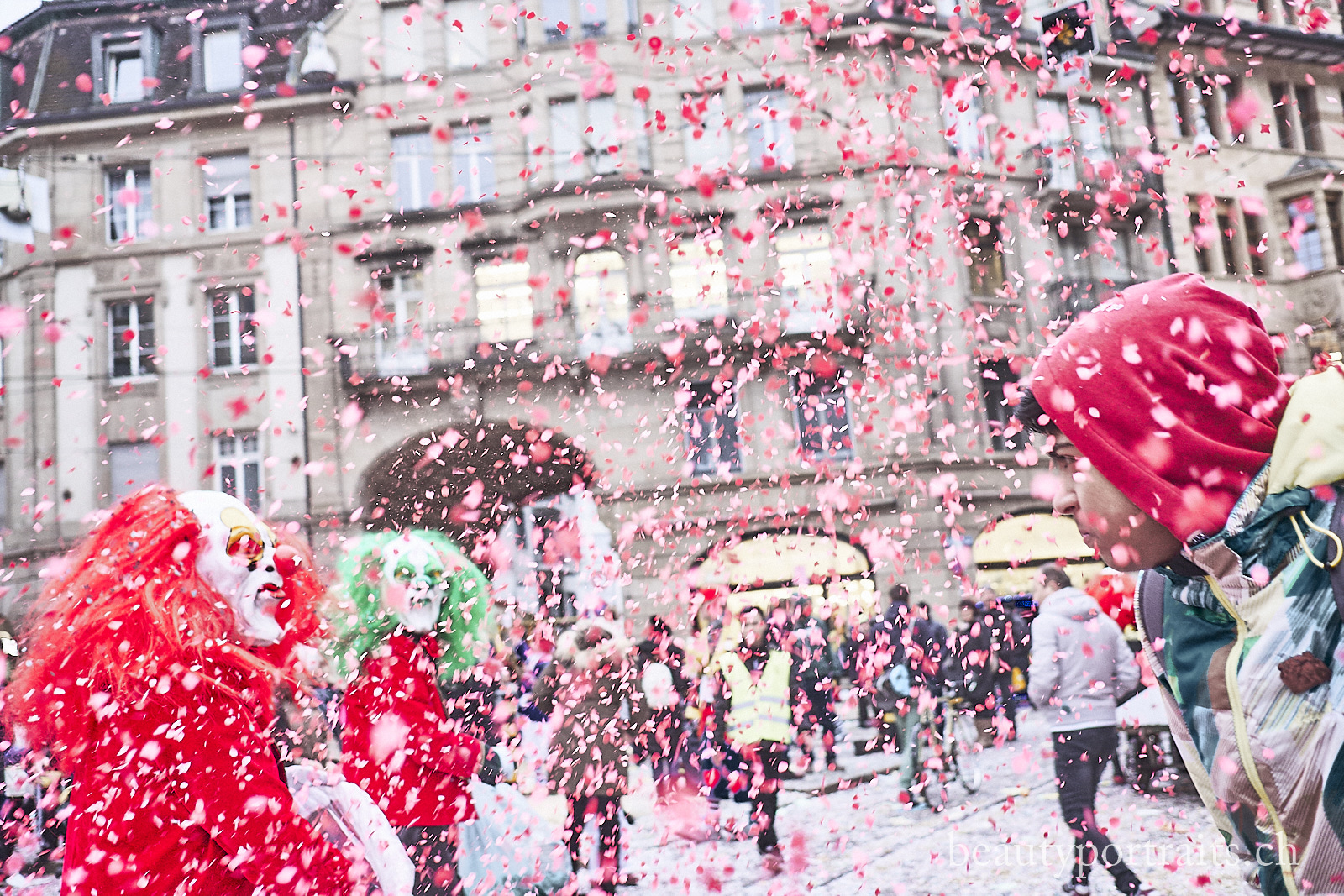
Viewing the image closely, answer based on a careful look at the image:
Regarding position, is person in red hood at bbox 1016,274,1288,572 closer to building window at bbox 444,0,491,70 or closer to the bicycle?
the bicycle

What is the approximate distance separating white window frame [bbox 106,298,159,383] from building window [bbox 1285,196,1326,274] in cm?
2340

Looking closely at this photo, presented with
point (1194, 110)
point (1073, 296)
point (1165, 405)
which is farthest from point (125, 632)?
point (1194, 110)

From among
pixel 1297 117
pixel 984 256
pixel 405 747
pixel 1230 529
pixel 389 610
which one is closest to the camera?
pixel 1230 529

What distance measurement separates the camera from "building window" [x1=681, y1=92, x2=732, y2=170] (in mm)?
18062

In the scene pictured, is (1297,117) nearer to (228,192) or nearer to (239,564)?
(228,192)

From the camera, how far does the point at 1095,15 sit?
7.53 meters

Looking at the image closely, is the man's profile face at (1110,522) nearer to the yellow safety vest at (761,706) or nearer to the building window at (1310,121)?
the yellow safety vest at (761,706)

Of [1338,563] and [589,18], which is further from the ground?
[589,18]

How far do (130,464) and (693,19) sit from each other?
1336 centimetres

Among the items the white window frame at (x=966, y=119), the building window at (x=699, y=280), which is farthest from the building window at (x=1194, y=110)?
the building window at (x=699, y=280)

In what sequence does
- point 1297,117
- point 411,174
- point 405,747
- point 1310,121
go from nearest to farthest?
1. point 405,747
2. point 411,174
3. point 1297,117
4. point 1310,121

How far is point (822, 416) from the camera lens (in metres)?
18.1

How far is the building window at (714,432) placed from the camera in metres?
17.7

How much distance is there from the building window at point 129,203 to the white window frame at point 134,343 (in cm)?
124
